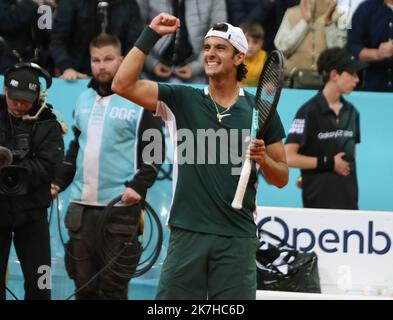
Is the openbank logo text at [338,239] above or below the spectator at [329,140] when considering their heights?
below

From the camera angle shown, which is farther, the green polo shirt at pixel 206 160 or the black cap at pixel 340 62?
the black cap at pixel 340 62

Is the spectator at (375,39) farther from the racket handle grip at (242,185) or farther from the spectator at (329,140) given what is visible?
the racket handle grip at (242,185)

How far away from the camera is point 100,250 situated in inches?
354

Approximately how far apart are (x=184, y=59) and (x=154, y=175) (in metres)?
1.91

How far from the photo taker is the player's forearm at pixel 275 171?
20.8 feet

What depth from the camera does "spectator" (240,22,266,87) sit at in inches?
400

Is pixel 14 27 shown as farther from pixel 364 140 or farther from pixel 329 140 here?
pixel 364 140

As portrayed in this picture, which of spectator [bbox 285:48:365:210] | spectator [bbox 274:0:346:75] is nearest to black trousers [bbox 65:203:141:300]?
spectator [bbox 285:48:365:210]

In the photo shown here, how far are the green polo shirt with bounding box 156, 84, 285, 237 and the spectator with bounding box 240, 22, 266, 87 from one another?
368 centimetres

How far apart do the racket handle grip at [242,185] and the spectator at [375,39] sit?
446 cm

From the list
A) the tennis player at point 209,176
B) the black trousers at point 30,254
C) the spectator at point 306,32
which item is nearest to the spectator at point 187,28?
the spectator at point 306,32

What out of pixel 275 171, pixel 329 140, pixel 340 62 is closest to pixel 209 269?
pixel 275 171

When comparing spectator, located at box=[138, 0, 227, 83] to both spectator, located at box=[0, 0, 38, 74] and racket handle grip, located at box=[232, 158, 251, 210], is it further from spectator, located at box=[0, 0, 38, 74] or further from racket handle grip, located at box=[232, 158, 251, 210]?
racket handle grip, located at box=[232, 158, 251, 210]

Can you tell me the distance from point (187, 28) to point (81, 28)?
0.97m
